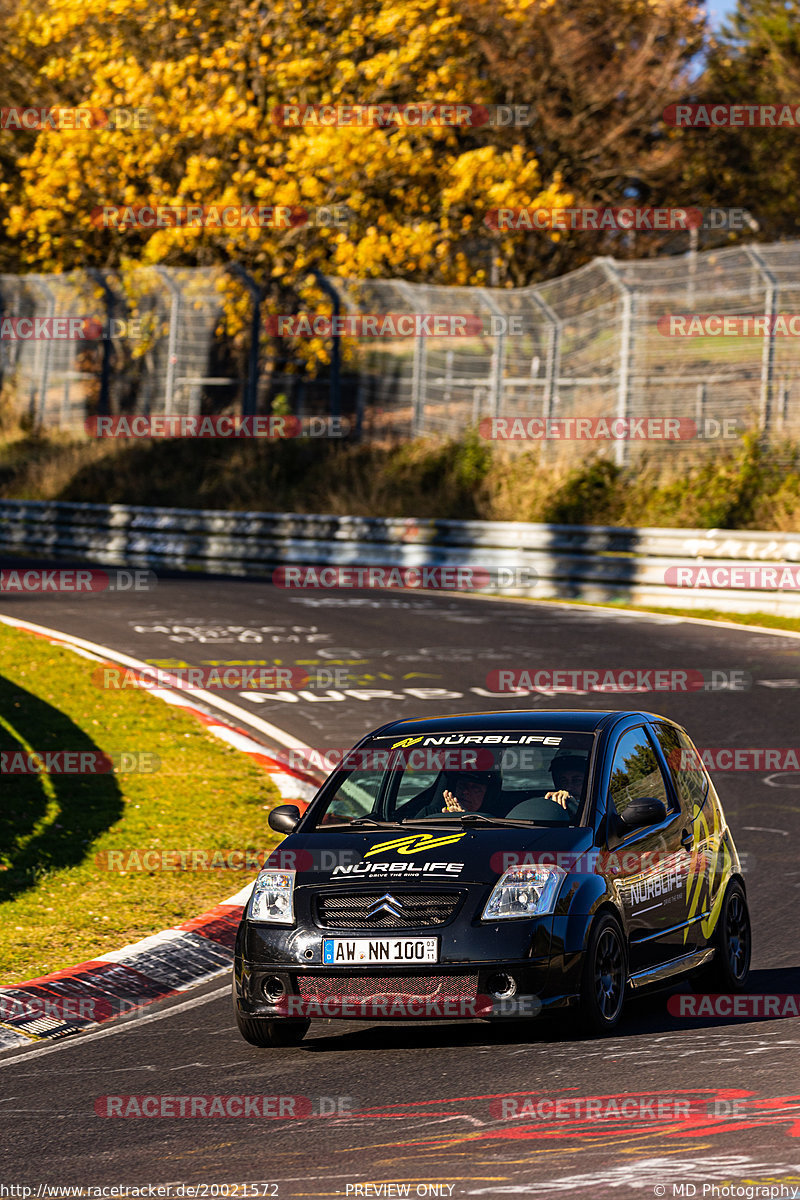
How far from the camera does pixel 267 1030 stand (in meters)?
7.41

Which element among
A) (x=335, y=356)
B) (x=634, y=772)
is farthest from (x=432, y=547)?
(x=634, y=772)

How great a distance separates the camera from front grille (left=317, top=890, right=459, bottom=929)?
7.12 metres

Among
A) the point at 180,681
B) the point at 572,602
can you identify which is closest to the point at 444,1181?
the point at 180,681

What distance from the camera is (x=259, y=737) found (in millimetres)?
14859

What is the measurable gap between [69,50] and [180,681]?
26.3m

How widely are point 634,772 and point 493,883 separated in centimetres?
139

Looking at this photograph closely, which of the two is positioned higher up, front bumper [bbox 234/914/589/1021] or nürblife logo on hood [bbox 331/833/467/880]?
nürblife logo on hood [bbox 331/833/467/880]

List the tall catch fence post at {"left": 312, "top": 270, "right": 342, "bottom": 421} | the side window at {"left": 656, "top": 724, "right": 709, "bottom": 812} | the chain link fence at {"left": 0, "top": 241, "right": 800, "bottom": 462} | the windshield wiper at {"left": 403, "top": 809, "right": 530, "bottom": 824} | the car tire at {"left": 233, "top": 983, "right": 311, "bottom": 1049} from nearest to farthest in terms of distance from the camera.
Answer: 1. the car tire at {"left": 233, "top": 983, "right": 311, "bottom": 1049}
2. the windshield wiper at {"left": 403, "top": 809, "right": 530, "bottom": 824}
3. the side window at {"left": 656, "top": 724, "right": 709, "bottom": 812}
4. the chain link fence at {"left": 0, "top": 241, "right": 800, "bottom": 462}
5. the tall catch fence post at {"left": 312, "top": 270, "right": 342, "bottom": 421}

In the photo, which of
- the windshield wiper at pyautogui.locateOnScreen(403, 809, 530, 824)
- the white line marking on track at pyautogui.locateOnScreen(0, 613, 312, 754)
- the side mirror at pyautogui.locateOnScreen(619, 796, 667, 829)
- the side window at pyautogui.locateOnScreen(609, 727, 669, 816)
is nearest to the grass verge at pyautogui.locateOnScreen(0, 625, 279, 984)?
the white line marking on track at pyautogui.locateOnScreen(0, 613, 312, 754)

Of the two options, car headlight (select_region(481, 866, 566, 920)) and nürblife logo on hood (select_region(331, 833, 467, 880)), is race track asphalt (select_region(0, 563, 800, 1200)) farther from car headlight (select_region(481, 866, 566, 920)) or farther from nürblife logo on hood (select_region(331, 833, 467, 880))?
nürblife logo on hood (select_region(331, 833, 467, 880))

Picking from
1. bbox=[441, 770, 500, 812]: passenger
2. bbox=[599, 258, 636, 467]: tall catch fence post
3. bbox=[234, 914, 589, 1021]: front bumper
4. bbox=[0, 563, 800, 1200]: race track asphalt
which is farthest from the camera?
bbox=[599, 258, 636, 467]: tall catch fence post

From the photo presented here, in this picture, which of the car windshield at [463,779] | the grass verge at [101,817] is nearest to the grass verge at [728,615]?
the grass verge at [101,817]

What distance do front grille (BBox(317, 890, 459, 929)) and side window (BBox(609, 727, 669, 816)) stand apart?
115 cm

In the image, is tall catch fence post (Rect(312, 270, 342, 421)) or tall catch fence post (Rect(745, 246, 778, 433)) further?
tall catch fence post (Rect(312, 270, 342, 421))
